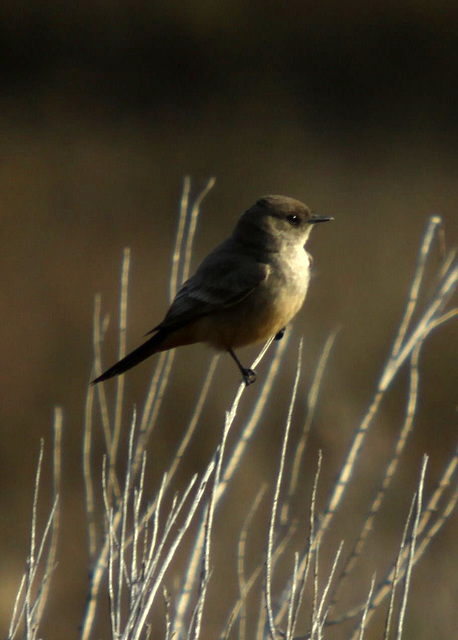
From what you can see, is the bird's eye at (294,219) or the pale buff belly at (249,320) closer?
the pale buff belly at (249,320)

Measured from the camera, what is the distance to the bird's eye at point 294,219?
532 centimetres

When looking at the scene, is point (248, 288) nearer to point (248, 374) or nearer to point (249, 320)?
point (249, 320)

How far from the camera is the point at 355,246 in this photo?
40.0 ft

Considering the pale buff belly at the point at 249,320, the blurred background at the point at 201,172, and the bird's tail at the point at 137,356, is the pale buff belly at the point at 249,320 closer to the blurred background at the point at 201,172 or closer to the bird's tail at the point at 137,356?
the bird's tail at the point at 137,356

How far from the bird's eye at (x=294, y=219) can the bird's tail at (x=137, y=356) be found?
0.75m

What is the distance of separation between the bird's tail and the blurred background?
5167 millimetres

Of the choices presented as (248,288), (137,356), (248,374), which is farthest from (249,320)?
(137,356)

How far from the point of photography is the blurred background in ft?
35.4

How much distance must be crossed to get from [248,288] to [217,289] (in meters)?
0.14

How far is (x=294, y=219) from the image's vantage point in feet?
17.5

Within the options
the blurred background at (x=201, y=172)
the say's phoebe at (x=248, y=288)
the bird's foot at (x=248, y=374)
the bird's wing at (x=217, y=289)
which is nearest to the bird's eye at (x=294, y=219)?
the say's phoebe at (x=248, y=288)

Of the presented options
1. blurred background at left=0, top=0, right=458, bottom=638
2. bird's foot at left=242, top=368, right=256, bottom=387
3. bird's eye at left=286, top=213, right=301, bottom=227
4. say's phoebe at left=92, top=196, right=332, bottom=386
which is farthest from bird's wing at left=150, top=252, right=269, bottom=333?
blurred background at left=0, top=0, right=458, bottom=638

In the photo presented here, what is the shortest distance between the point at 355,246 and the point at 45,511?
13.6ft

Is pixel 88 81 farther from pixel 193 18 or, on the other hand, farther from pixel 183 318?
pixel 183 318
